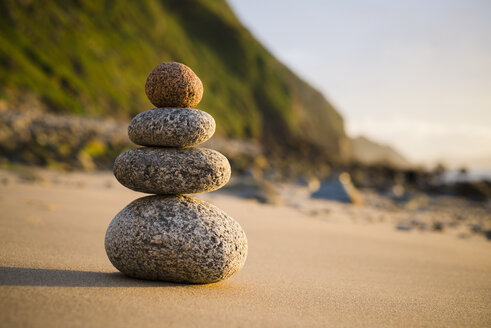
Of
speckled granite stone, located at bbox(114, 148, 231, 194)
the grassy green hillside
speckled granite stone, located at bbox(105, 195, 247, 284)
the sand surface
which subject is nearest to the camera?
the sand surface

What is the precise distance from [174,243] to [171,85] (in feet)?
5.10

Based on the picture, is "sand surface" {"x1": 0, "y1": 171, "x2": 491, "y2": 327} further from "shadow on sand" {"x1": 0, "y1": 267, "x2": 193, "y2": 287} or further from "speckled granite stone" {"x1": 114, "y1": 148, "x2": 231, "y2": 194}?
"speckled granite stone" {"x1": 114, "y1": 148, "x2": 231, "y2": 194}

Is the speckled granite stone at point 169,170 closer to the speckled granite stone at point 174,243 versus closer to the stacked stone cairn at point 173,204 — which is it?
the stacked stone cairn at point 173,204

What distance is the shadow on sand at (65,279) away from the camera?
311 centimetres

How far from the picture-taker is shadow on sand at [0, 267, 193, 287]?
3.11 m

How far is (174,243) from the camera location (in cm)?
345

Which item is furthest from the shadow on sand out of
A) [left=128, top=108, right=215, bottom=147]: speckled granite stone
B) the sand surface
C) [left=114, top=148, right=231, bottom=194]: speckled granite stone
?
[left=128, top=108, right=215, bottom=147]: speckled granite stone

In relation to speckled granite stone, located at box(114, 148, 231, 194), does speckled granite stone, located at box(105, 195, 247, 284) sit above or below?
below

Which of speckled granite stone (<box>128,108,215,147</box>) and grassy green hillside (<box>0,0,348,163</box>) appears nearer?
speckled granite stone (<box>128,108,215,147</box>)

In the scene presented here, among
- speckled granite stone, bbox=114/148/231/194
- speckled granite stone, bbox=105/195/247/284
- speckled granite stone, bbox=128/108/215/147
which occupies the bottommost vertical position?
speckled granite stone, bbox=105/195/247/284

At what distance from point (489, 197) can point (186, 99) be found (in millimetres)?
22348

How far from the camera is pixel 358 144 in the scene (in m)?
164

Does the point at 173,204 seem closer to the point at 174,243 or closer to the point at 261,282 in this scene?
the point at 174,243

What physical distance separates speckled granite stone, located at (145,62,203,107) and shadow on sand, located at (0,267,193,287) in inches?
69.3
